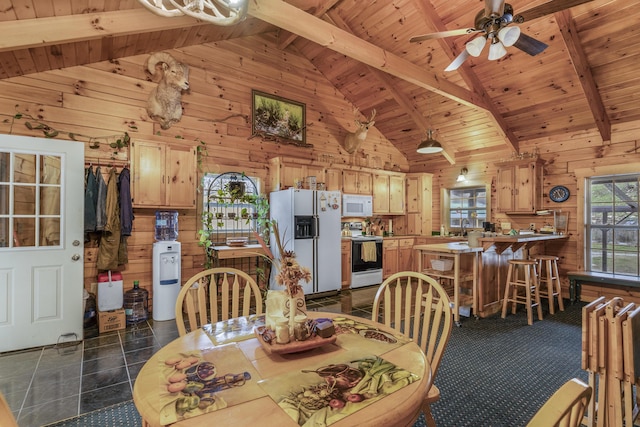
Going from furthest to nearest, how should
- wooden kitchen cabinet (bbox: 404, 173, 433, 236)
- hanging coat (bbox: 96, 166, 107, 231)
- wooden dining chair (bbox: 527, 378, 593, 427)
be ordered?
wooden kitchen cabinet (bbox: 404, 173, 433, 236) < hanging coat (bbox: 96, 166, 107, 231) < wooden dining chair (bbox: 527, 378, 593, 427)

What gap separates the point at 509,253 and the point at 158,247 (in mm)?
4751

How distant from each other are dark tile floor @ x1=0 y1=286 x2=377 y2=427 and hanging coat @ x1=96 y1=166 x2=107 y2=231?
1209 mm

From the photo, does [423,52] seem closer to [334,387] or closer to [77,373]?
[334,387]

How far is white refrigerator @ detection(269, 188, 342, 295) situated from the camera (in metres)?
4.76

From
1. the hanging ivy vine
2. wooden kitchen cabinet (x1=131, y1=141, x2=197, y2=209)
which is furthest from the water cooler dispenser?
the hanging ivy vine

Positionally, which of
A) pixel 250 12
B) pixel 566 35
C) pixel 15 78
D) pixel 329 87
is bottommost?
pixel 15 78

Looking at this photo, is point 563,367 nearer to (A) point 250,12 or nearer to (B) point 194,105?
(A) point 250,12

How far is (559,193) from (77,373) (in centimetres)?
660

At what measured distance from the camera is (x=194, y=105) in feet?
15.0

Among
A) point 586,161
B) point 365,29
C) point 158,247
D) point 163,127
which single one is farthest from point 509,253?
point 163,127

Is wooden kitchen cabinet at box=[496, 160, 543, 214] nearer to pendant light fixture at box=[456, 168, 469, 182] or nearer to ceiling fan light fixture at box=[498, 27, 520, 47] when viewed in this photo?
pendant light fixture at box=[456, 168, 469, 182]

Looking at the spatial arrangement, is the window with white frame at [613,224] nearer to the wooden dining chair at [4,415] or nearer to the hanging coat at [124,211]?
the wooden dining chair at [4,415]

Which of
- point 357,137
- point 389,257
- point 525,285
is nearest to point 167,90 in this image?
point 357,137

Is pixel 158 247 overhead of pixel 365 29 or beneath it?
beneath
